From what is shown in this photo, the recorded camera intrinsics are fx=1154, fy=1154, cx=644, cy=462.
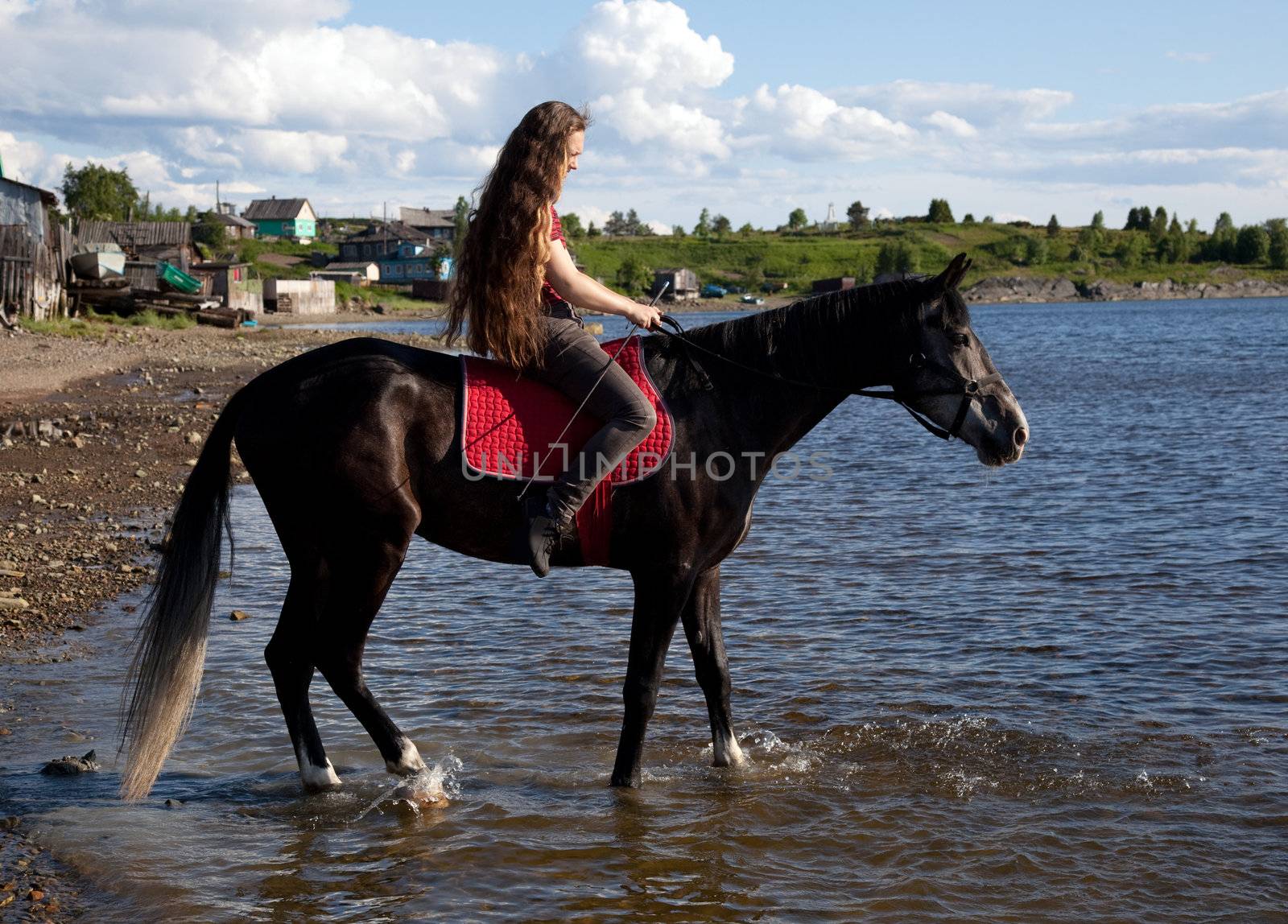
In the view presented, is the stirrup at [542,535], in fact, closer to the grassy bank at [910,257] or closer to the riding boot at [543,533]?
the riding boot at [543,533]

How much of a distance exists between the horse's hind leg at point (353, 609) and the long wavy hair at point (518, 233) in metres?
1.14

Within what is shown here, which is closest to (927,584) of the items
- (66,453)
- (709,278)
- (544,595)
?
(544,595)

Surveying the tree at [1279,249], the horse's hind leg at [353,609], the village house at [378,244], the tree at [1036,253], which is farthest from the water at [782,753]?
the tree at [1279,249]

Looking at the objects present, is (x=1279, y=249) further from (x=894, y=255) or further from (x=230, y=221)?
(x=230, y=221)

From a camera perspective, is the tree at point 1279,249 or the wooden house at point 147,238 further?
the tree at point 1279,249

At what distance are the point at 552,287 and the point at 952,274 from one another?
1.93 meters

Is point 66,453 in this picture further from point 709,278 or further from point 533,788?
point 709,278

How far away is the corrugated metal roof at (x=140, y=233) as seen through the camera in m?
65.5

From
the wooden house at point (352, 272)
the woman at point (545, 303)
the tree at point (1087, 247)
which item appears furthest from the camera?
the tree at point (1087, 247)

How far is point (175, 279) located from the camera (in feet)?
182

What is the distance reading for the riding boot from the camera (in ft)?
18.2

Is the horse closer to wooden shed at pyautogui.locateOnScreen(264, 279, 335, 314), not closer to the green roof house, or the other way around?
wooden shed at pyautogui.locateOnScreen(264, 279, 335, 314)

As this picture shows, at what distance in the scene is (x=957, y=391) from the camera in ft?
18.8

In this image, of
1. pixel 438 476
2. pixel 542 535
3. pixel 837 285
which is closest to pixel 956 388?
pixel 542 535
